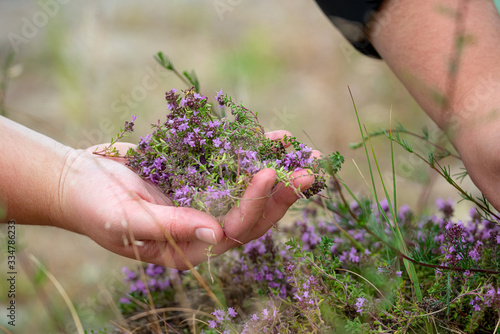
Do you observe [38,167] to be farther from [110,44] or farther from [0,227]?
[110,44]

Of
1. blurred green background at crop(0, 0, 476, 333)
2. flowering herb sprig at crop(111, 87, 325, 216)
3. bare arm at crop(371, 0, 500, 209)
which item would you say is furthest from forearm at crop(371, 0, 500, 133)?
blurred green background at crop(0, 0, 476, 333)

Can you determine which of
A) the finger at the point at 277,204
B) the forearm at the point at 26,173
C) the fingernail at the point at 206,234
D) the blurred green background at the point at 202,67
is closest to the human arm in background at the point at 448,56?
the finger at the point at 277,204

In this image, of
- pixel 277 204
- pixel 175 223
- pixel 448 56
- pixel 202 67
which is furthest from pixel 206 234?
pixel 202 67

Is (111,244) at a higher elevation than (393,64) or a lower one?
lower

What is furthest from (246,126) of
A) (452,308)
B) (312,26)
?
(312,26)

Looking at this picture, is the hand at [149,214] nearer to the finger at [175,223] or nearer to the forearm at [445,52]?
the finger at [175,223]

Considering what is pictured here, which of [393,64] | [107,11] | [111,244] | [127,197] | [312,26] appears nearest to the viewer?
[127,197]
